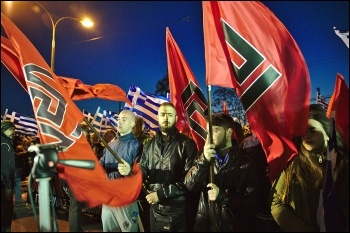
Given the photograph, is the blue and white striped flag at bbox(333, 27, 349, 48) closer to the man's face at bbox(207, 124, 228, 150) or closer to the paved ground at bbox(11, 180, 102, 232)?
the man's face at bbox(207, 124, 228, 150)

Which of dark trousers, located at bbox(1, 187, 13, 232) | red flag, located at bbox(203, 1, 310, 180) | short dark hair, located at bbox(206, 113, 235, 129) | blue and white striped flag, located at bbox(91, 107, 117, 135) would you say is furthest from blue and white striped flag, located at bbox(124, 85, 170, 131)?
blue and white striped flag, located at bbox(91, 107, 117, 135)

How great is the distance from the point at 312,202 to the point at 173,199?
167cm

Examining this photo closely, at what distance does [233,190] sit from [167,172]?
943mm

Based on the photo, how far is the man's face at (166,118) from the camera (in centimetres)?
465

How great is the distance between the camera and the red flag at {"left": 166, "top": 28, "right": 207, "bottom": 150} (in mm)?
5938

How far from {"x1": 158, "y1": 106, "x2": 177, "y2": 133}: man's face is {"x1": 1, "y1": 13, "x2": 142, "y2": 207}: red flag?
Result: 111cm

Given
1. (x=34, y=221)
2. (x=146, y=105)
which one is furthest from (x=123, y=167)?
(x=146, y=105)

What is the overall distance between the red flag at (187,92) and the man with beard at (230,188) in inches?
75.9

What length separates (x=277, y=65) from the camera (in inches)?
144

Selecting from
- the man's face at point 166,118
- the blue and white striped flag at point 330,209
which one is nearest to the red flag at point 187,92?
the man's face at point 166,118

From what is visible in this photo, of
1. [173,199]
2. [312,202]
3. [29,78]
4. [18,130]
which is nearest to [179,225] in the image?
[173,199]

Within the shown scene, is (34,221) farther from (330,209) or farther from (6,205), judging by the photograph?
(330,209)

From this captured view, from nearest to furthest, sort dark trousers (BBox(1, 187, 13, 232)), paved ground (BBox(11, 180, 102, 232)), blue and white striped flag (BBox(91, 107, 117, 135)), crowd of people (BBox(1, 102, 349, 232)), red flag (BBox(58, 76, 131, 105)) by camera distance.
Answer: crowd of people (BBox(1, 102, 349, 232))
red flag (BBox(58, 76, 131, 105))
dark trousers (BBox(1, 187, 13, 232))
paved ground (BBox(11, 180, 102, 232))
blue and white striped flag (BBox(91, 107, 117, 135))

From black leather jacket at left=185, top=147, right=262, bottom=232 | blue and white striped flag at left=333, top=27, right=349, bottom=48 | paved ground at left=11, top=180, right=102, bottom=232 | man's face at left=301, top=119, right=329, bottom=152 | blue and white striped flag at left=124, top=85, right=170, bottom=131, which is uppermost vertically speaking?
blue and white striped flag at left=333, top=27, right=349, bottom=48
